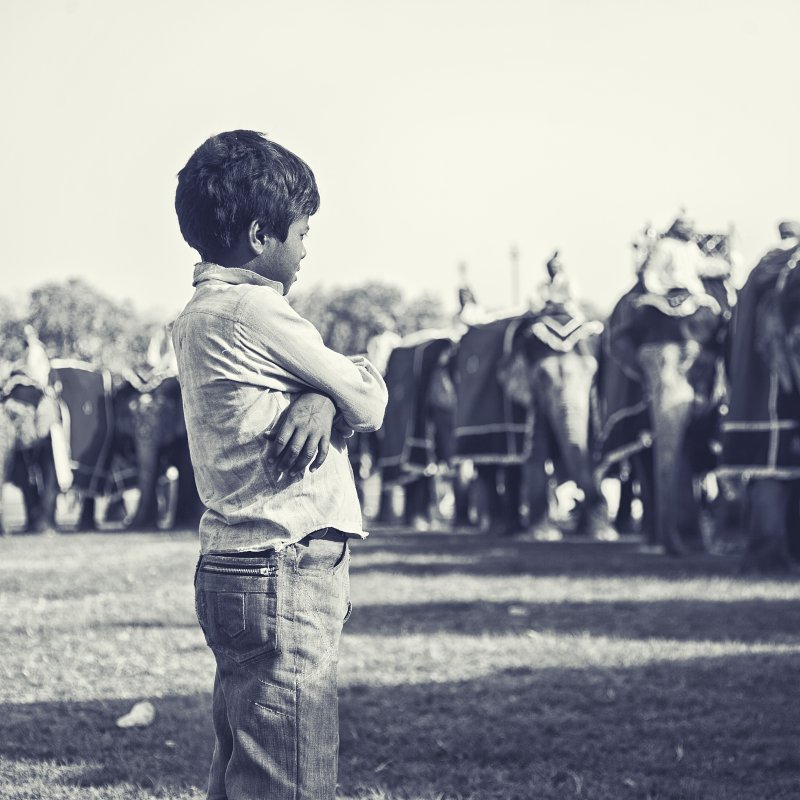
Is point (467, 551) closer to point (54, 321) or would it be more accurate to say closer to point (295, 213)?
point (295, 213)

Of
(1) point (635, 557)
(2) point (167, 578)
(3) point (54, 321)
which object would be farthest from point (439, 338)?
(3) point (54, 321)

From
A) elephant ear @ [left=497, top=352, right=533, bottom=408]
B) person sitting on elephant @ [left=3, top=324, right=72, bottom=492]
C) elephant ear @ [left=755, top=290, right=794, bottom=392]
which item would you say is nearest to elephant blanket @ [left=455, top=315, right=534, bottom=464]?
elephant ear @ [left=497, top=352, right=533, bottom=408]

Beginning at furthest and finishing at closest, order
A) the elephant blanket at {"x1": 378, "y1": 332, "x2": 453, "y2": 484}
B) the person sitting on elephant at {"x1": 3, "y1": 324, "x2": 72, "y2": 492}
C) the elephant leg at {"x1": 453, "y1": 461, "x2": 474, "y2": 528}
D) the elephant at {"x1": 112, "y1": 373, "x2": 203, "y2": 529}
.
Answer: the elephant leg at {"x1": 453, "y1": 461, "x2": 474, "y2": 528} < the elephant blanket at {"x1": 378, "y1": 332, "x2": 453, "y2": 484} < the elephant at {"x1": 112, "y1": 373, "x2": 203, "y2": 529} < the person sitting on elephant at {"x1": 3, "y1": 324, "x2": 72, "y2": 492}

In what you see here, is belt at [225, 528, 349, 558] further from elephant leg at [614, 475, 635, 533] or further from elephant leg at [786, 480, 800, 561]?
elephant leg at [614, 475, 635, 533]

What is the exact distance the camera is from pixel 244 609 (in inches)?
117

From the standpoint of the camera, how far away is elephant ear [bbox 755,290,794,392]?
9945 millimetres

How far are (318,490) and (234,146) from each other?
29.4 inches

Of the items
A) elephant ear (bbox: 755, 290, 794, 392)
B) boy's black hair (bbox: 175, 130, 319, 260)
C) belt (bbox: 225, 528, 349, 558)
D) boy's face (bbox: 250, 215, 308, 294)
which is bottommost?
belt (bbox: 225, 528, 349, 558)

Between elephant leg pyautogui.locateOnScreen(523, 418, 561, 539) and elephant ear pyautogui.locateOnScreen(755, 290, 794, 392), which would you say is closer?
elephant ear pyautogui.locateOnScreen(755, 290, 794, 392)

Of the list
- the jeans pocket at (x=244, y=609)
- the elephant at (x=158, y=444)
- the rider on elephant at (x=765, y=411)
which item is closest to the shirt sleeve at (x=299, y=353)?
the jeans pocket at (x=244, y=609)

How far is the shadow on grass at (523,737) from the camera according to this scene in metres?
4.41

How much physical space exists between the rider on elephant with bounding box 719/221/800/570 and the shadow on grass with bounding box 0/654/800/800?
4.20 meters

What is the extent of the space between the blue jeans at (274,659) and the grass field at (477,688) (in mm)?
1347

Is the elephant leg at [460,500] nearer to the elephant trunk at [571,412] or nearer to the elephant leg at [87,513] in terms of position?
the elephant trunk at [571,412]
